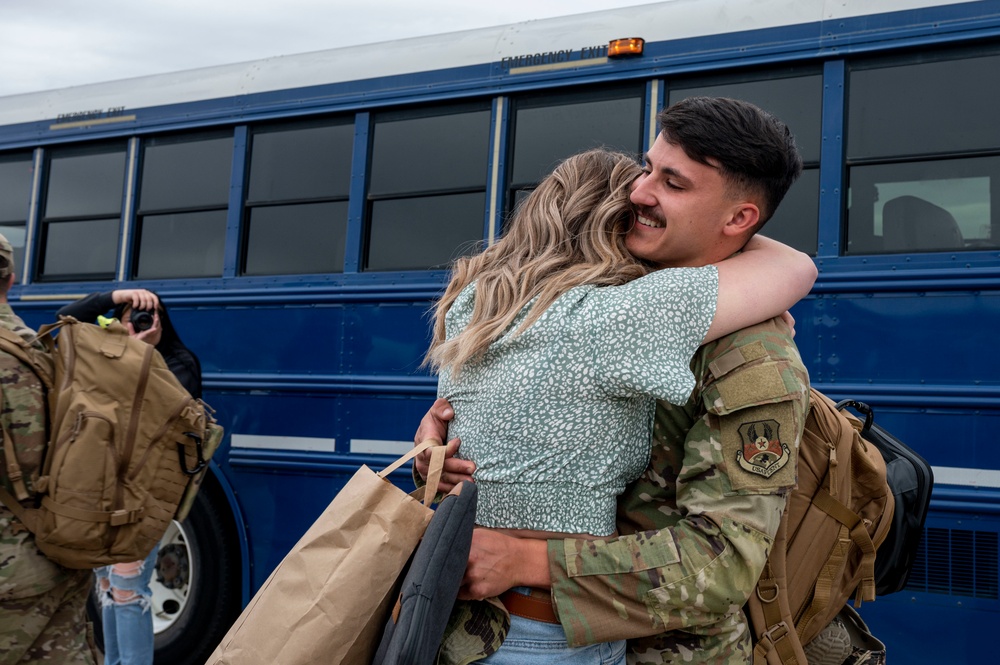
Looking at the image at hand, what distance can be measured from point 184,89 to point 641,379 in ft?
13.1

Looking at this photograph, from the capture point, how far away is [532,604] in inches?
49.5

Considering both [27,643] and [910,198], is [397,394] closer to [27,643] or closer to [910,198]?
[27,643]

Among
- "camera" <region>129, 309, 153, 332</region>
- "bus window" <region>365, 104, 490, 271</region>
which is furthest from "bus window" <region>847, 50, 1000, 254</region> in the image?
"camera" <region>129, 309, 153, 332</region>

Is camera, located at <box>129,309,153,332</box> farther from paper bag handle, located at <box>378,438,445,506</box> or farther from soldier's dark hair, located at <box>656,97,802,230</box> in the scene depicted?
soldier's dark hair, located at <box>656,97,802,230</box>

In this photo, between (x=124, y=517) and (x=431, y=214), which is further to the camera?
(x=431, y=214)

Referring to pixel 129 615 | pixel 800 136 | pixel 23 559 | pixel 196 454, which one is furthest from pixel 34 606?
pixel 800 136

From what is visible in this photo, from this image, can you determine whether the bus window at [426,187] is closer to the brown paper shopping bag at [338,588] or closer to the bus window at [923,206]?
the bus window at [923,206]

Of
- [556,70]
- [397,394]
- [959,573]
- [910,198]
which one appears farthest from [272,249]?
[959,573]

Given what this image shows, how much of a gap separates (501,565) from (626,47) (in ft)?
9.21

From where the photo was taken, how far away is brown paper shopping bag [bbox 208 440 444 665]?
113cm

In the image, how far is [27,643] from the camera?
7.79ft

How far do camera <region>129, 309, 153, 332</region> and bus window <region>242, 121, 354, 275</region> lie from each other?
62 cm

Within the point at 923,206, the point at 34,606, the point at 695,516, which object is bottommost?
the point at 34,606

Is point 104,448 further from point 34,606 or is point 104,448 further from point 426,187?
point 426,187
